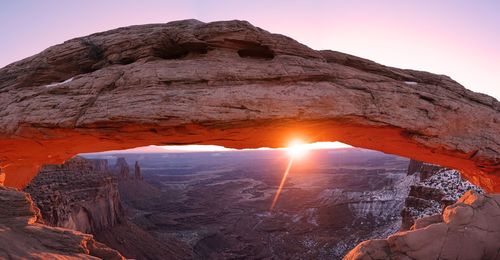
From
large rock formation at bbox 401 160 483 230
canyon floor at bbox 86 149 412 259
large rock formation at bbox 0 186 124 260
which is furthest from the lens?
canyon floor at bbox 86 149 412 259

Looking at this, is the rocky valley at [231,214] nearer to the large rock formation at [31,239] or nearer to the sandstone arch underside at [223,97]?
the large rock formation at [31,239]

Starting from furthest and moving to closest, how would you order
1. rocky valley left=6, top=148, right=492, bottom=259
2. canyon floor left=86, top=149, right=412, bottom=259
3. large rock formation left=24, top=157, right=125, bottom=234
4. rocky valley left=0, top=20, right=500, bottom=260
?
canyon floor left=86, top=149, right=412, bottom=259 → rocky valley left=6, top=148, right=492, bottom=259 → large rock formation left=24, top=157, right=125, bottom=234 → rocky valley left=0, top=20, right=500, bottom=260

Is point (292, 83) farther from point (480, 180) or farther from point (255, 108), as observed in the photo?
point (480, 180)

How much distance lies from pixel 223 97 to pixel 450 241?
765 cm

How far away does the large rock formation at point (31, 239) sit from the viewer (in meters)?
7.50

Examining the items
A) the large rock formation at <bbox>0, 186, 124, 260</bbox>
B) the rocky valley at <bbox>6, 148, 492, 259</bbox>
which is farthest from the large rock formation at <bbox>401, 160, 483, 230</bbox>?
the large rock formation at <bbox>0, 186, 124, 260</bbox>

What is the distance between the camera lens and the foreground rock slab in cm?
852

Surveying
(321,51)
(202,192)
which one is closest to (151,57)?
(321,51)

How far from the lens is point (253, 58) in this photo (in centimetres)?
1278

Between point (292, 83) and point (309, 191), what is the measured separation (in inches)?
3659

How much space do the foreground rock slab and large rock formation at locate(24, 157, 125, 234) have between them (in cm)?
2808

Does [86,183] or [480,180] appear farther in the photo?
[86,183]

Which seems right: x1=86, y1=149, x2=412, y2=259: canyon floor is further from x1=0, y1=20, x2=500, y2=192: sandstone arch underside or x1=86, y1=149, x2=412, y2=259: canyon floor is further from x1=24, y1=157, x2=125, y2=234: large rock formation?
x1=0, y1=20, x2=500, y2=192: sandstone arch underside

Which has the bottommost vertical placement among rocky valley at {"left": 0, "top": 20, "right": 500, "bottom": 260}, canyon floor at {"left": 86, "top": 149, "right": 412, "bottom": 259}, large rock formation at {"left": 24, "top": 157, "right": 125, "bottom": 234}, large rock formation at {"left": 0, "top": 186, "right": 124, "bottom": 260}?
canyon floor at {"left": 86, "top": 149, "right": 412, "bottom": 259}
